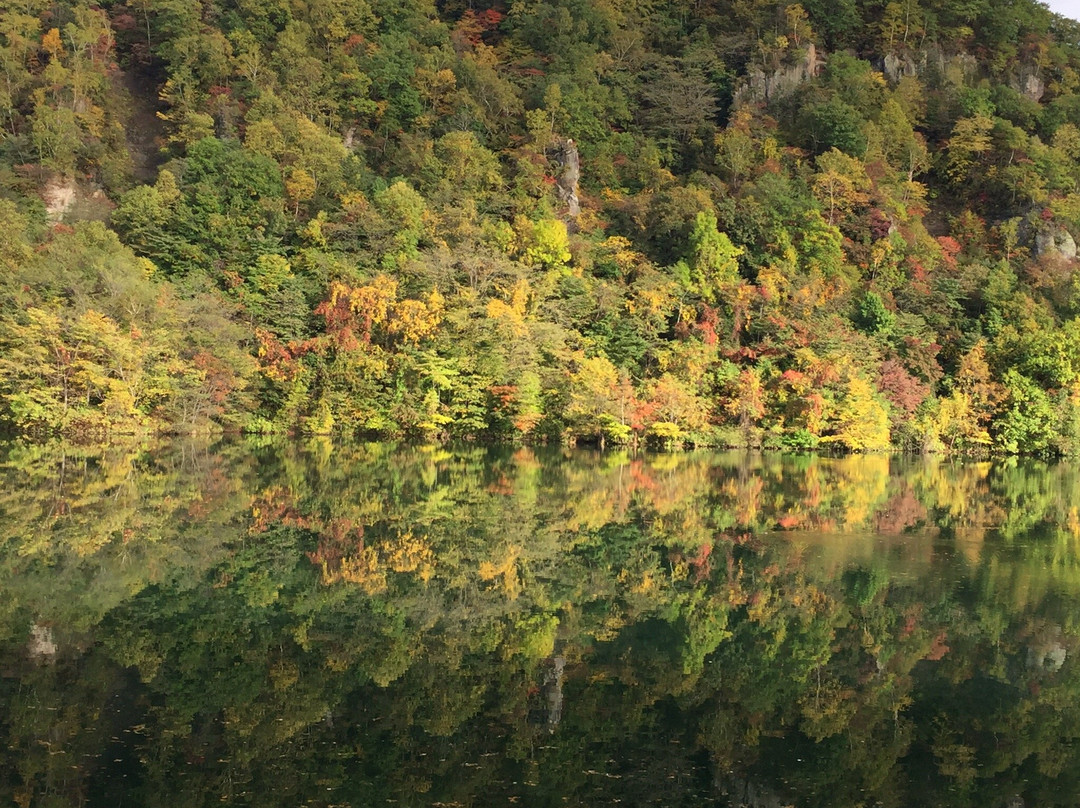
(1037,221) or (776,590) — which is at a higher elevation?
(1037,221)

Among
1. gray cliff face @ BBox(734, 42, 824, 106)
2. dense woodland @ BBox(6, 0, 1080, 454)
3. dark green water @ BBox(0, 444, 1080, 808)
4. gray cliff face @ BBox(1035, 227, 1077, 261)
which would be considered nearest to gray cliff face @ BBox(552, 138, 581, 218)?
dense woodland @ BBox(6, 0, 1080, 454)

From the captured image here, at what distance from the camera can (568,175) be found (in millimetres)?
51750

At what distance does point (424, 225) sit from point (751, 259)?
15.2 metres

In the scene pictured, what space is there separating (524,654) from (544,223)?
35051mm

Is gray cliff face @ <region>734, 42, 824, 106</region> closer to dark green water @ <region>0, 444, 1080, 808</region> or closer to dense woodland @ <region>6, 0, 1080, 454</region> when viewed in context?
dense woodland @ <region>6, 0, 1080, 454</region>

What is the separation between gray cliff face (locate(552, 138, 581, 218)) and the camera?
165 ft

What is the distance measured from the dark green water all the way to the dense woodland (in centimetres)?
1771

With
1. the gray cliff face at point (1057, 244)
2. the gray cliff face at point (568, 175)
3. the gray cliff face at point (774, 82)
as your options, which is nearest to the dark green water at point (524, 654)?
the gray cliff face at point (568, 175)

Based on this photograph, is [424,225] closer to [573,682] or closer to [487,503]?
[487,503]

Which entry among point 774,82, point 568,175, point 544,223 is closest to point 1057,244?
point 774,82

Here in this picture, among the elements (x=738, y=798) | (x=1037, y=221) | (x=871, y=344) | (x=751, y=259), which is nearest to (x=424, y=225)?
(x=751, y=259)

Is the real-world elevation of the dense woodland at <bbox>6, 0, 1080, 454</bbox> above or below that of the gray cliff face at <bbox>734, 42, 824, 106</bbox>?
below

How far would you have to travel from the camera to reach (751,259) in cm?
4556

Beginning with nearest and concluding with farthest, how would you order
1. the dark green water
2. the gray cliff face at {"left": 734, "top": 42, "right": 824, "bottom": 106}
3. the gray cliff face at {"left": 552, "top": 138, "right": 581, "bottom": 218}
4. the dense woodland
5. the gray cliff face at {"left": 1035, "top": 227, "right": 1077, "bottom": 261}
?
the dark green water, the dense woodland, the gray cliff face at {"left": 1035, "top": 227, "right": 1077, "bottom": 261}, the gray cliff face at {"left": 552, "top": 138, "right": 581, "bottom": 218}, the gray cliff face at {"left": 734, "top": 42, "right": 824, "bottom": 106}
